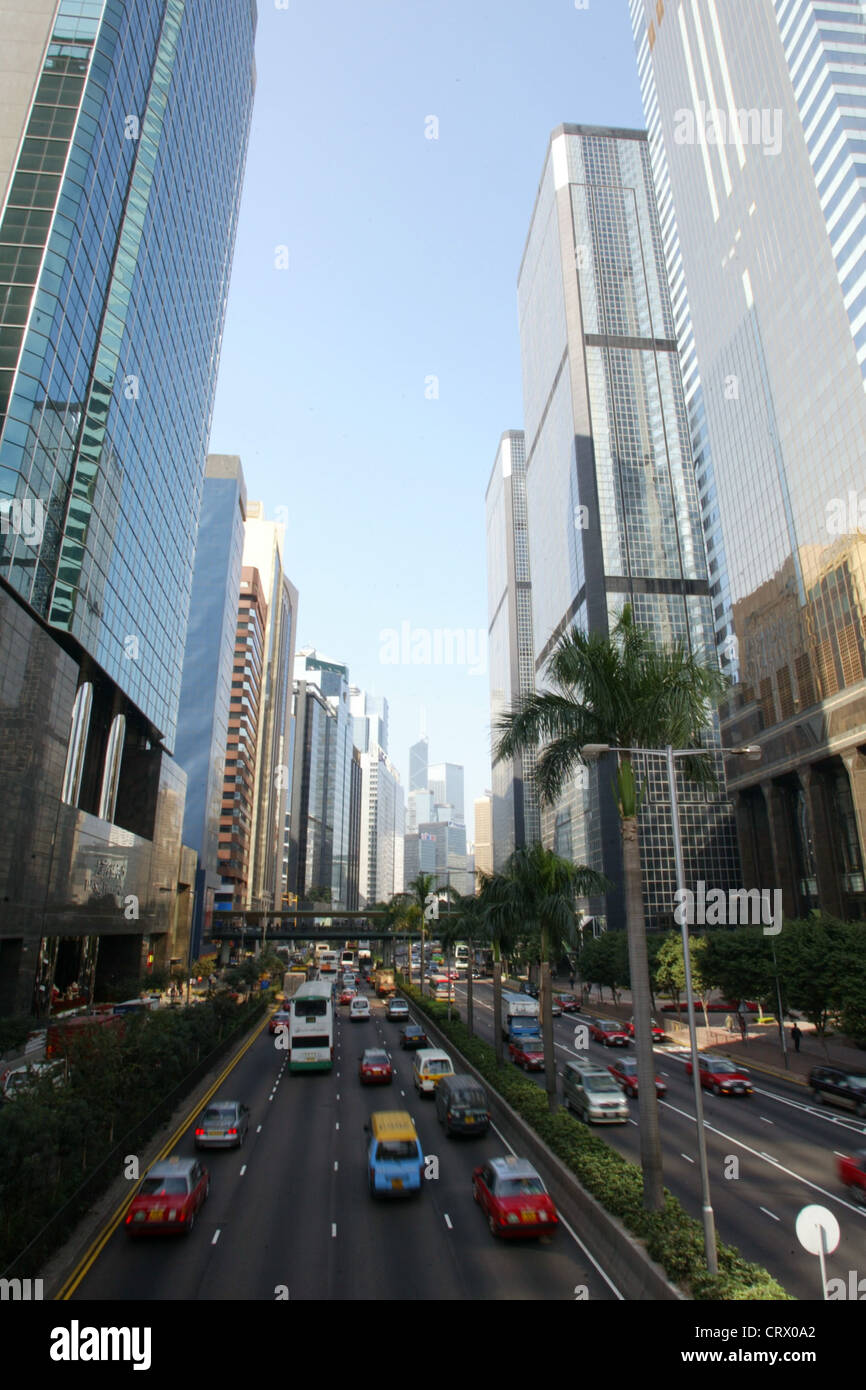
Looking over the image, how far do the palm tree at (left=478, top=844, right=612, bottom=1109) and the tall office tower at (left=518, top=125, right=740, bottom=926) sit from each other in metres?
67.0

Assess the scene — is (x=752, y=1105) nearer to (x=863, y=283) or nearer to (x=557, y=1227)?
(x=557, y=1227)

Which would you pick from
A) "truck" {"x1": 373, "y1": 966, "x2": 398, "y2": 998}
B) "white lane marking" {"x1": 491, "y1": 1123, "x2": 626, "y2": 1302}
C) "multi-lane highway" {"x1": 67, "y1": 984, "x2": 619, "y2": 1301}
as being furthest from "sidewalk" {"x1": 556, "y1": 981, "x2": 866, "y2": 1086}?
"truck" {"x1": 373, "y1": 966, "x2": 398, "y2": 998}

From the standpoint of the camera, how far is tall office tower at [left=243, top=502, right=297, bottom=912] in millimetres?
161000

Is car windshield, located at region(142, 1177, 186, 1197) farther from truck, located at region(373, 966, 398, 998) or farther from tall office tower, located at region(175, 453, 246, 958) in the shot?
tall office tower, located at region(175, 453, 246, 958)

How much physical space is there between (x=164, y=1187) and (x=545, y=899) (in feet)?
51.6

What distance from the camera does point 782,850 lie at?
82.4m

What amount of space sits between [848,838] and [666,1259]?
2726 inches

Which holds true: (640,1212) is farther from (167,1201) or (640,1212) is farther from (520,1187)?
(167,1201)

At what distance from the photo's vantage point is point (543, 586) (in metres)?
155

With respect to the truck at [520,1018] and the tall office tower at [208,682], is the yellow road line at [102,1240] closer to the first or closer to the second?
the truck at [520,1018]

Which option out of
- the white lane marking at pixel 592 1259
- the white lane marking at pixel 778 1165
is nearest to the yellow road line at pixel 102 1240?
the white lane marking at pixel 592 1259

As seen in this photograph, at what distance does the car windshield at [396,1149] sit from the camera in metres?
19.5

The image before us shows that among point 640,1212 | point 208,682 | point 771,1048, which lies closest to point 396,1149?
point 640,1212
